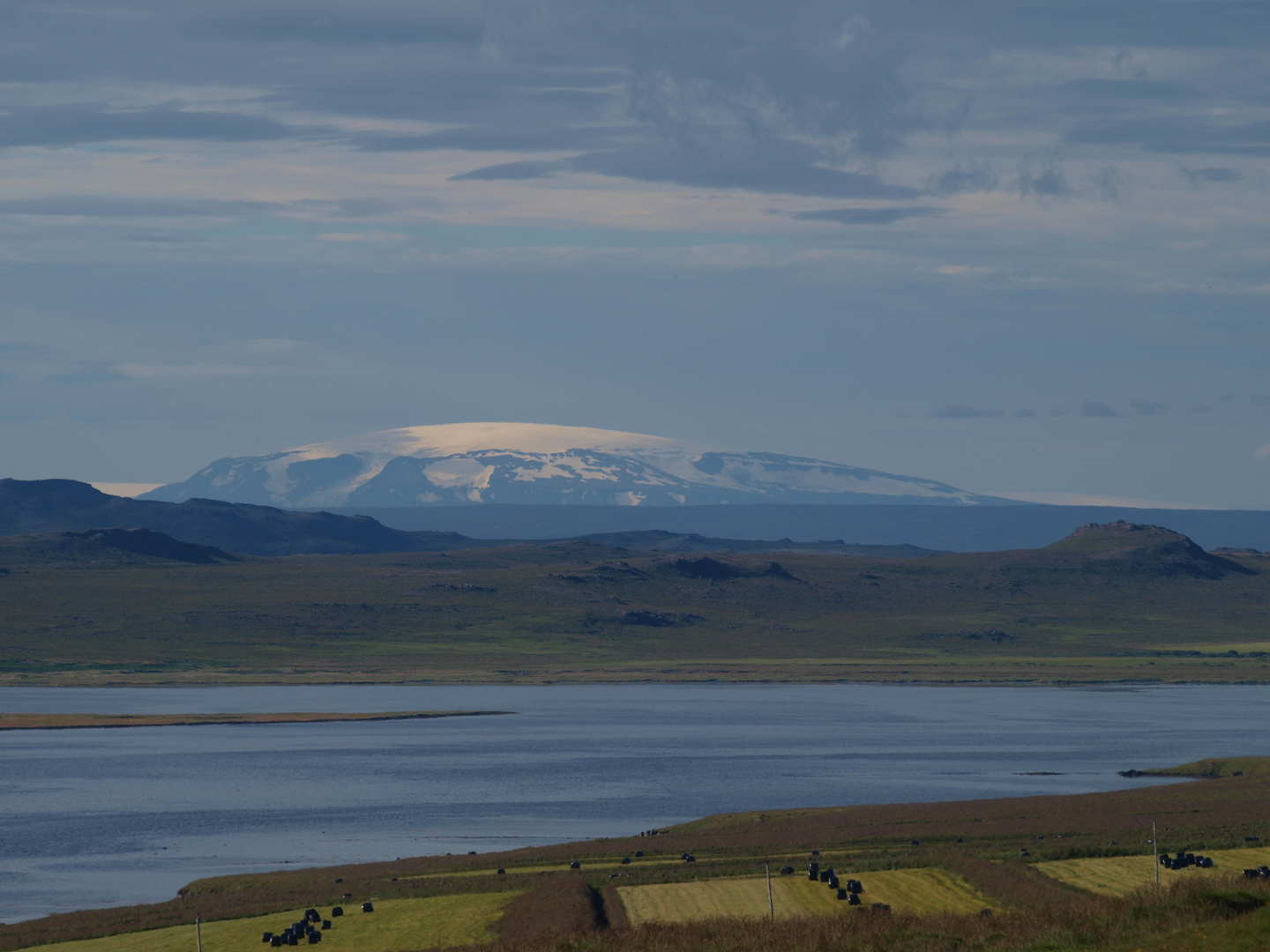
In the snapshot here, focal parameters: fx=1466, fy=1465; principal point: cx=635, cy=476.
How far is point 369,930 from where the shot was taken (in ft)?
174

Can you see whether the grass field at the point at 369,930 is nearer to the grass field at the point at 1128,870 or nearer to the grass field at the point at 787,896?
the grass field at the point at 787,896

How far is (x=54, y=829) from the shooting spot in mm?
89438

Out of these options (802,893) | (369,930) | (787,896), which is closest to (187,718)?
(369,930)

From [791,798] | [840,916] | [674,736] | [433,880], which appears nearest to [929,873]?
[840,916]

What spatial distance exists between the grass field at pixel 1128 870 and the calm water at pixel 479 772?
32.0m

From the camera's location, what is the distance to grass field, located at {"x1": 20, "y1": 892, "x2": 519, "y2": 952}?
51.4 metres

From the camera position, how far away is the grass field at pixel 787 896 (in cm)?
5256

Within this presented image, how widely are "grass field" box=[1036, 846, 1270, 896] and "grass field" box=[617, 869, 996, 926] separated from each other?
14.8 feet

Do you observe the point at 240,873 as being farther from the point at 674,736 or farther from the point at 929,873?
the point at 674,736

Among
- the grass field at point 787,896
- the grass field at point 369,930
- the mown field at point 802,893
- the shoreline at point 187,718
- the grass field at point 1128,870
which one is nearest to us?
the mown field at point 802,893

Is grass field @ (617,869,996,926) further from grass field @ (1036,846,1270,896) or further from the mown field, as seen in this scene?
grass field @ (1036,846,1270,896)

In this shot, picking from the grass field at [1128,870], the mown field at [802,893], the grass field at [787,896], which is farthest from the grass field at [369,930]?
the grass field at [1128,870]

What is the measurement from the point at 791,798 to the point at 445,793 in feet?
81.5

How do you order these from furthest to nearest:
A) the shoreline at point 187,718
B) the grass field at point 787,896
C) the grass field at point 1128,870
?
the shoreline at point 187,718 < the grass field at point 1128,870 < the grass field at point 787,896
